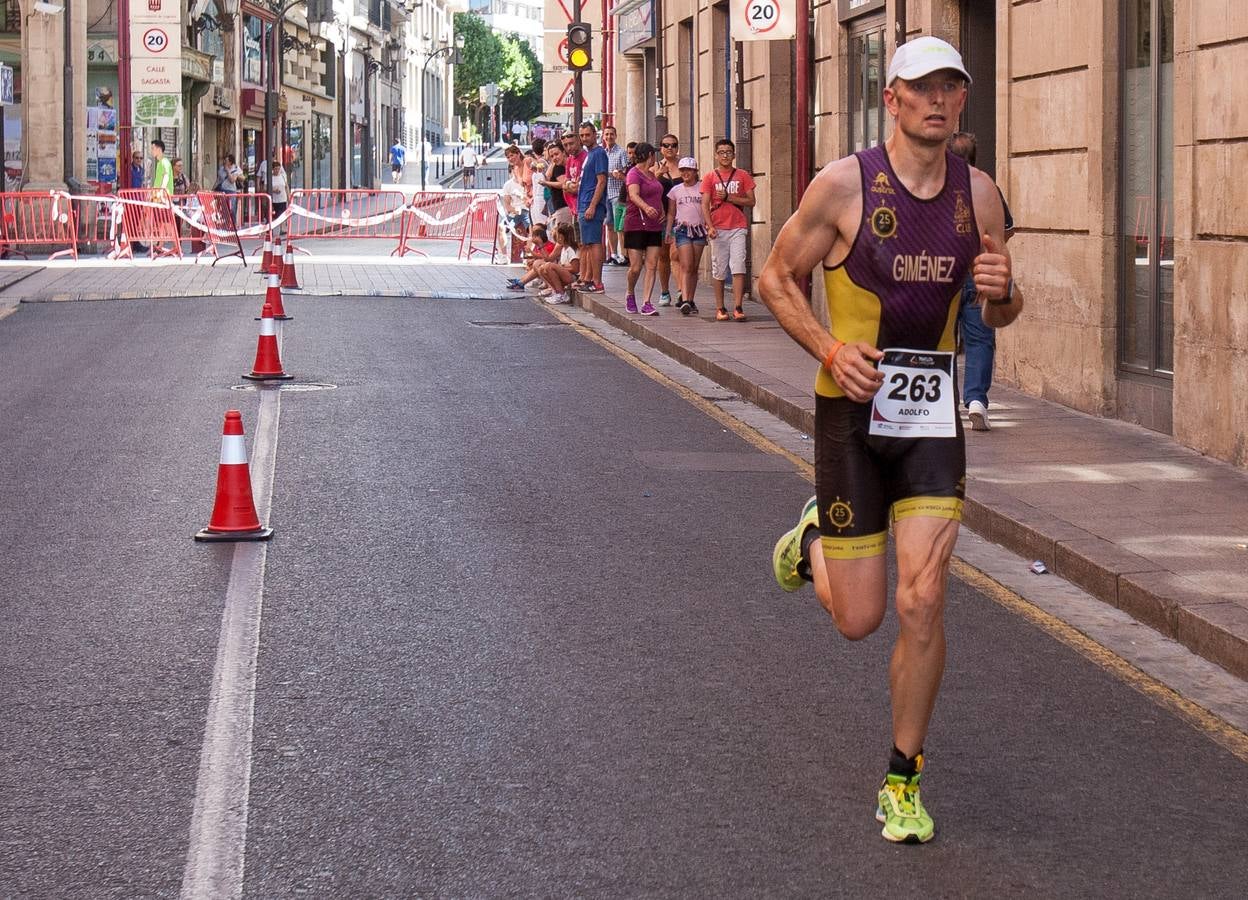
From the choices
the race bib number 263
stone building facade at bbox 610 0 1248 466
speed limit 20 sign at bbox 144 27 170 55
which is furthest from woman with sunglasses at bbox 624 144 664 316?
speed limit 20 sign at bbox 144 27 170 55

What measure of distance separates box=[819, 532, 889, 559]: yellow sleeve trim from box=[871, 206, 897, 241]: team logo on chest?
0.71m

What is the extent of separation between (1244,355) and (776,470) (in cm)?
242

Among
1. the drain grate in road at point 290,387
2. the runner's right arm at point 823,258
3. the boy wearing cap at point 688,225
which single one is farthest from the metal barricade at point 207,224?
the runner's right arm at point 823,258

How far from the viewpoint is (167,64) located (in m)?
35.8

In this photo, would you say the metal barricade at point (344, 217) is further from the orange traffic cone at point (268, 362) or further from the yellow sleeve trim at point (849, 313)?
the yellow sleeve trim at point (849, 313)

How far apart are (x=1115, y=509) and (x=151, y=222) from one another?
2690cm

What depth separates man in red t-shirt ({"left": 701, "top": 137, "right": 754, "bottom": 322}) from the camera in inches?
740

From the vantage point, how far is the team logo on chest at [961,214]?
466 centimetres

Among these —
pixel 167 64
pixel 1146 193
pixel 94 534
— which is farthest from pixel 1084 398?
pixel 167 64

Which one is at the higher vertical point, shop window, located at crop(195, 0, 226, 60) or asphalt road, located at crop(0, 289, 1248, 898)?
shop window, located at crop(195, 0, 226, 60)

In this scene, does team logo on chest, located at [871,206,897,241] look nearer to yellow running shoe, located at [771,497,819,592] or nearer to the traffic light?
yellow running shoe, located at [771,497,819,592]

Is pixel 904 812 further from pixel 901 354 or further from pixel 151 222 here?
pixel 151 222

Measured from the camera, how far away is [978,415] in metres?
11.0

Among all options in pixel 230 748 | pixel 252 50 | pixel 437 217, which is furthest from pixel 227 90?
pixel 230 748
